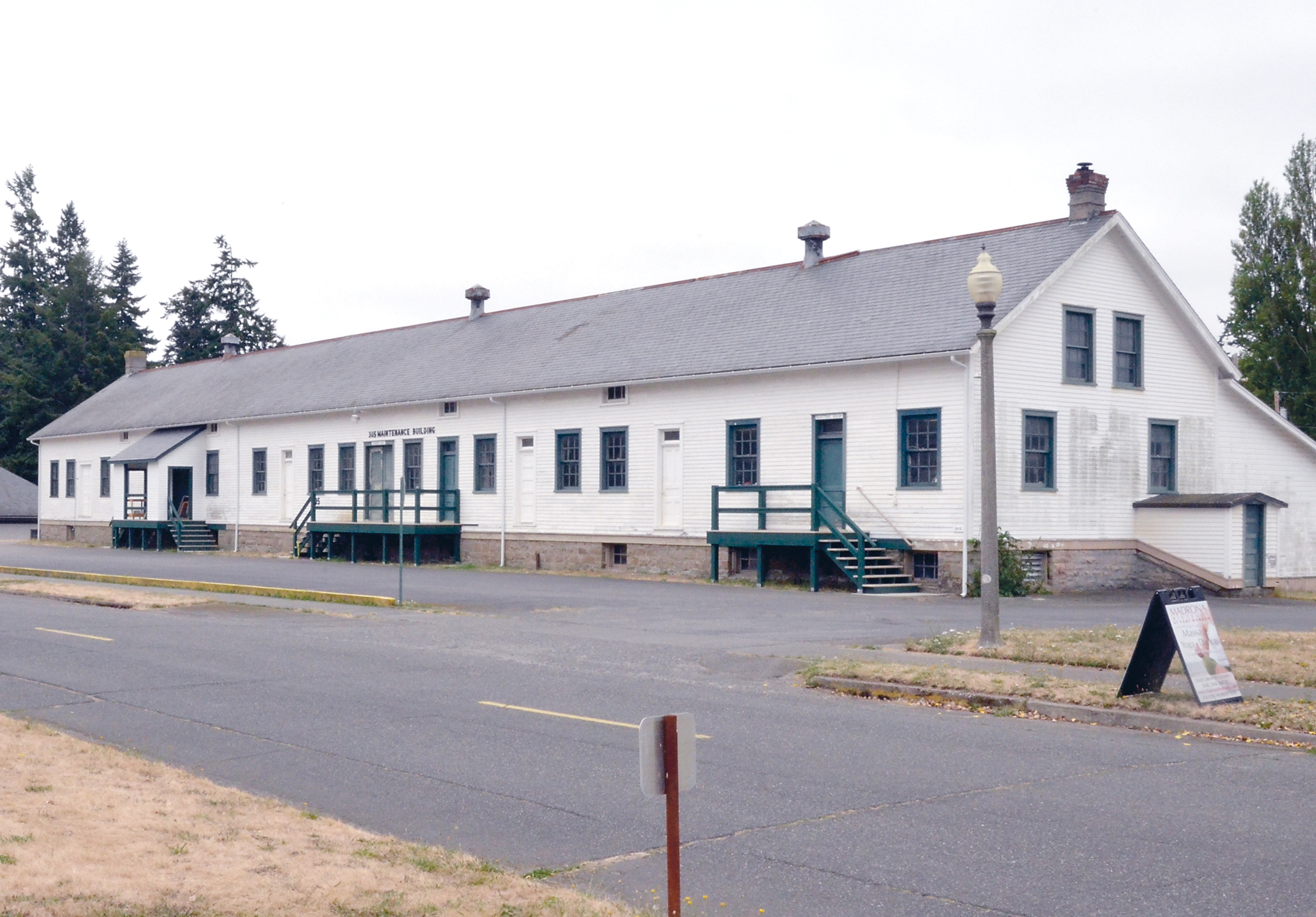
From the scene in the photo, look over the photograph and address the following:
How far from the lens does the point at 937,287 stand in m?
28.5

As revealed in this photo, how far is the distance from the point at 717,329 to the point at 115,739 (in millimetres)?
23302

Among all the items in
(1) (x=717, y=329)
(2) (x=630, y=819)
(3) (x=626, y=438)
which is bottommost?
(2) (x=630, y=819)

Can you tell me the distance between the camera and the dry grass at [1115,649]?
13.3 meters

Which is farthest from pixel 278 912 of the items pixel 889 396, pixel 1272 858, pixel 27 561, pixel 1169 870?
pixel 27 561

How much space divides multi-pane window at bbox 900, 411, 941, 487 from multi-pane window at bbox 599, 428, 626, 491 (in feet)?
26.7

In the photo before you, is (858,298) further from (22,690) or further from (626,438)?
(22,690)

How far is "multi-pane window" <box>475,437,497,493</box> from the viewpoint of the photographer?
3662cm

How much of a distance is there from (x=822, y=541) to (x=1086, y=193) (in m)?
9.22

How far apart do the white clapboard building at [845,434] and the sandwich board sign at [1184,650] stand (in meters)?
14.4

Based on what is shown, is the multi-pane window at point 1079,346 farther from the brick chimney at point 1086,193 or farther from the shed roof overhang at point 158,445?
the shed roof overhang at point 158,445

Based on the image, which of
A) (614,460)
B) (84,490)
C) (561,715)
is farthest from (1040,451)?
(84,490)

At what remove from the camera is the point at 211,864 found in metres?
6.52

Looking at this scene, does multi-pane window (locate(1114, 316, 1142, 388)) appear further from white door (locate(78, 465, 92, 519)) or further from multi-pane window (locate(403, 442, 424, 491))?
white door (locate(78, 465, 92, 519))

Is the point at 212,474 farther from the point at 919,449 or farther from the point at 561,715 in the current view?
the point at 561,715
